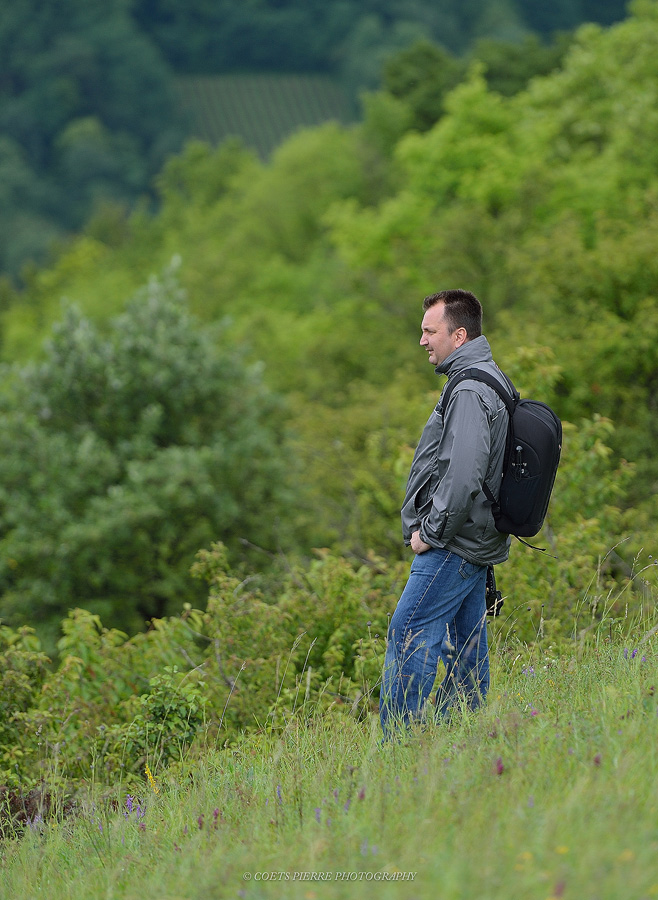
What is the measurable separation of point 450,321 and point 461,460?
67 cm

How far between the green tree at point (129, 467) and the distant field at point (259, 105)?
378ft

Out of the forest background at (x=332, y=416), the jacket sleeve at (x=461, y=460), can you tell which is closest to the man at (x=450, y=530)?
the jacket sleeve at (x=461, y=460)

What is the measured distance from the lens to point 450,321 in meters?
4.22

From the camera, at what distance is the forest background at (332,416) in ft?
21.4

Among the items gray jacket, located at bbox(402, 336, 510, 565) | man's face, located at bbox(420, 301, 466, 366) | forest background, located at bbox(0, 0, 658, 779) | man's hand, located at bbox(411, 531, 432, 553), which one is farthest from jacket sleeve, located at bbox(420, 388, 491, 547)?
forest background, located at bbox(0, 0, 658, 779)

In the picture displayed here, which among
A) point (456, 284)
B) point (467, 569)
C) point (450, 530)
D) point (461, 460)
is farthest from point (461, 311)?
point (456, 284)

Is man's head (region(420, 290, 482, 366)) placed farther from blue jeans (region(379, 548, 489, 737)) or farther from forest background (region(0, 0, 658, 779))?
forest background (region(0, 0, 658, 779))

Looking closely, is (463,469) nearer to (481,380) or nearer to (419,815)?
(481,380)

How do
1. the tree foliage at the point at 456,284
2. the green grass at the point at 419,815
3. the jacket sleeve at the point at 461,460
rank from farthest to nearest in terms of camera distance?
the tree foliage at the point at 456,284 → the jacket sleeve at the point at 461,460 → the green grass at the point at 419,815

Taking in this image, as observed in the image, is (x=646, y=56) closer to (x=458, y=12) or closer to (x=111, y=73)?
(x=458, y=12)

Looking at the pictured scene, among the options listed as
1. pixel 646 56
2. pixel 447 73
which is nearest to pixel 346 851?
pixel 646 56

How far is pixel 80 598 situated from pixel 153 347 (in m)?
4.34

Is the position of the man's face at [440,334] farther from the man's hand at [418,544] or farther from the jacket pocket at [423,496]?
the man's hand at [418,544]

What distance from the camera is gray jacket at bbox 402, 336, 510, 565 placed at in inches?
154
